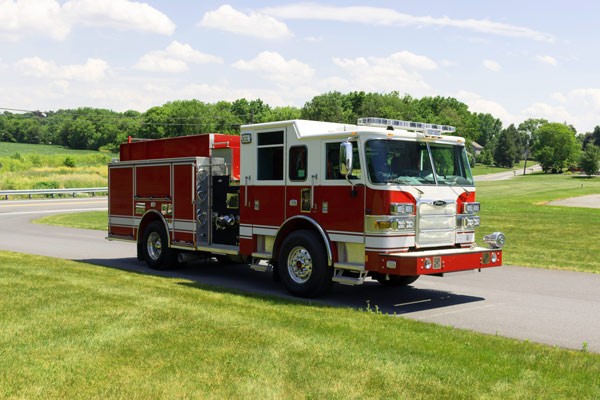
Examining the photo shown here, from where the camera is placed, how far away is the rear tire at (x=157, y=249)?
42.9ft

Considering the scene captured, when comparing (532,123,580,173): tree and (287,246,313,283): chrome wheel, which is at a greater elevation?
(532,123,580,173): tree

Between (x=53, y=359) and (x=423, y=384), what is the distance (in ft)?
11.1

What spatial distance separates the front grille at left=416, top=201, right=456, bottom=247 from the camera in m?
9.29

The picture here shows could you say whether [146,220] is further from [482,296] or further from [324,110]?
[324,110]

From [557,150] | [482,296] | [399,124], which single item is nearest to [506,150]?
[557,150]

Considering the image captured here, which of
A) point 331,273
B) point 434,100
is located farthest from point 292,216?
point 434,100

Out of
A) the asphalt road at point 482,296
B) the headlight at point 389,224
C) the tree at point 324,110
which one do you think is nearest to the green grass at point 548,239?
the asphalt road at point 482,296

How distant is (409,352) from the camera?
6387mm

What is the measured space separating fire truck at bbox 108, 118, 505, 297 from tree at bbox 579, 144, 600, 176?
111639 millimetres

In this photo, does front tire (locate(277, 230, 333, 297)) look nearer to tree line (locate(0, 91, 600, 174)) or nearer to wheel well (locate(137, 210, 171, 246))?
wheel well (locate(137, 210, 171, 246))

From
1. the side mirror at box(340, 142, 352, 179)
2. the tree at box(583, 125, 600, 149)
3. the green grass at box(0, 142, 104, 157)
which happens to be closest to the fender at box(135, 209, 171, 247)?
the side mirror at box(340, 142, 352, 179)

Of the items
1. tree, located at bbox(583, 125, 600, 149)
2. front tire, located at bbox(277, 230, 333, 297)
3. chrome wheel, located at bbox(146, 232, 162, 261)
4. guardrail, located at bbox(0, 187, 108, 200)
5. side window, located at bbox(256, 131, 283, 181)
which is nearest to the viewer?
front tire, located at bbox(277, 230, 333, 297)

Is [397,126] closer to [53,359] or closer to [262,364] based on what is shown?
[262,364]

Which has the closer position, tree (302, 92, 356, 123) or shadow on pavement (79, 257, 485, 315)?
shadow on pavement (79, 257, 485, 315)
